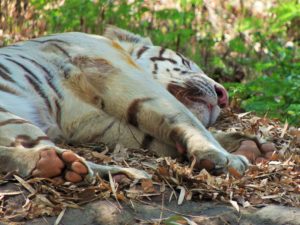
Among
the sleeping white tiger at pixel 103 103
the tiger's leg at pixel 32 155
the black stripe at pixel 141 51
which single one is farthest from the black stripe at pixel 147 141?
the black stripe at pixel 141 51

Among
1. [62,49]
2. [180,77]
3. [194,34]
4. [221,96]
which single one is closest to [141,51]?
[180,77]

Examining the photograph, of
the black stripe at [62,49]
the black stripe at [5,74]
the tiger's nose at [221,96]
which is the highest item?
the black stripe at [62,49]

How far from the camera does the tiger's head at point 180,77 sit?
4.23 metres

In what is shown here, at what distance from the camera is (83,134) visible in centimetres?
381

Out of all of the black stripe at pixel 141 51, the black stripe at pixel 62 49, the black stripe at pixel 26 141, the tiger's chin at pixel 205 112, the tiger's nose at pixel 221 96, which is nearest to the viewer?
the black stripe at pixel 26 141

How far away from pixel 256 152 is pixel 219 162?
464 millimetres

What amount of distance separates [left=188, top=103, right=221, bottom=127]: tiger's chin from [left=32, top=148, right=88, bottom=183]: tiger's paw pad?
1549 millimetres

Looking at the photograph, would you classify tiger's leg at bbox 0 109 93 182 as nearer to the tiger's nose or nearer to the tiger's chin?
the tiger's chin

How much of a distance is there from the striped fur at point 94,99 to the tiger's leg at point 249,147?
0.24 m

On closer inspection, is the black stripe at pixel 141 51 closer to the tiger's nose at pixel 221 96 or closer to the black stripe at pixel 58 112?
the tiger's nose at pixel 221 96

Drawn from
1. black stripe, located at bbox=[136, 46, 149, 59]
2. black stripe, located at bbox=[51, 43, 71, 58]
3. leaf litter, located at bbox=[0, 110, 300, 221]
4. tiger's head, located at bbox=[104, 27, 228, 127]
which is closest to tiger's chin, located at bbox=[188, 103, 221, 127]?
tiger's head, located at bbox=[104, 27, 228, 127]

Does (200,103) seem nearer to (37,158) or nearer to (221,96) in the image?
(221,96)

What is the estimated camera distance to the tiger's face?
4223 millimetres

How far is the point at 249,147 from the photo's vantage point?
3.65 metres
